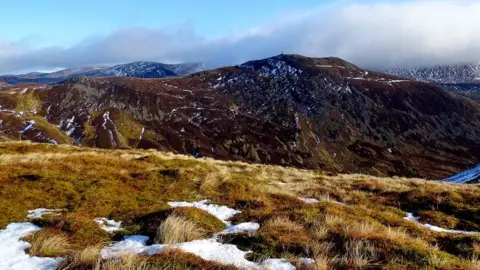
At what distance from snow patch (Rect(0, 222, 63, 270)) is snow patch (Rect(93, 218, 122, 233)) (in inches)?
61.3

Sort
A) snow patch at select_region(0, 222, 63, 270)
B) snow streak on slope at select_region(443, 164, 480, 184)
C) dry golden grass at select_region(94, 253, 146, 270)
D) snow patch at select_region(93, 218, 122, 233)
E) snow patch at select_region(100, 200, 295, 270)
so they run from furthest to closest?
1. snow streak on slope at select_region(443, 164, 480, 184)
2. snow patch at select_region(93, 218, 122, 233)
3. snow patch at select_region(100, 200, 295, 270)
4. snow patch at select_region(0, 222, 63, 270)
5. dry golden grass at select_region(94, 253, 146, 270)

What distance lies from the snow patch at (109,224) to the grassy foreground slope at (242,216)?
0.19 m

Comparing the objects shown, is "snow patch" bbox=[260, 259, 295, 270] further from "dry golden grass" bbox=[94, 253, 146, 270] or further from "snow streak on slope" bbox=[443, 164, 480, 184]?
"snow streak on slope" bbox=[443, 164, 480, 184]

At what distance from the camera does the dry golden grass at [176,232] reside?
973 cm

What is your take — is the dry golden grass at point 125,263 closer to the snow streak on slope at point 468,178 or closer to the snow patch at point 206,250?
the snow patch at point 206,250

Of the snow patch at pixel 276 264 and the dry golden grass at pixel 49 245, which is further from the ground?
the dry golden grass at pixel 49 245

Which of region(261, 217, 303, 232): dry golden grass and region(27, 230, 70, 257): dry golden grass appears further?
region(261, 217, 303, 232): dry golden grass

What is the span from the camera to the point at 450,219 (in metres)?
15.6

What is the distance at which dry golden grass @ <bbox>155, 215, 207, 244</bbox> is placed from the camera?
31.9ft

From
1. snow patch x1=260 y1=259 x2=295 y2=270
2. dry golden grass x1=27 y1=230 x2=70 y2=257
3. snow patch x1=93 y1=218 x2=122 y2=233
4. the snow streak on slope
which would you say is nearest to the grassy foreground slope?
dry golden grass x1=27 y1=230 x2=70 y2=257

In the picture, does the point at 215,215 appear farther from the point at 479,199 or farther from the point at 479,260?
the point at 479,199

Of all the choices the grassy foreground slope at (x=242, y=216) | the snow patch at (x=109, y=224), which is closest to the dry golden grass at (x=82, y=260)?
the grassy foreground slope at (x=242, y=216)

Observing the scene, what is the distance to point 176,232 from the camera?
9.75 metres

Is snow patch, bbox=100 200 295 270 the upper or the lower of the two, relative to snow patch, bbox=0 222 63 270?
lower
